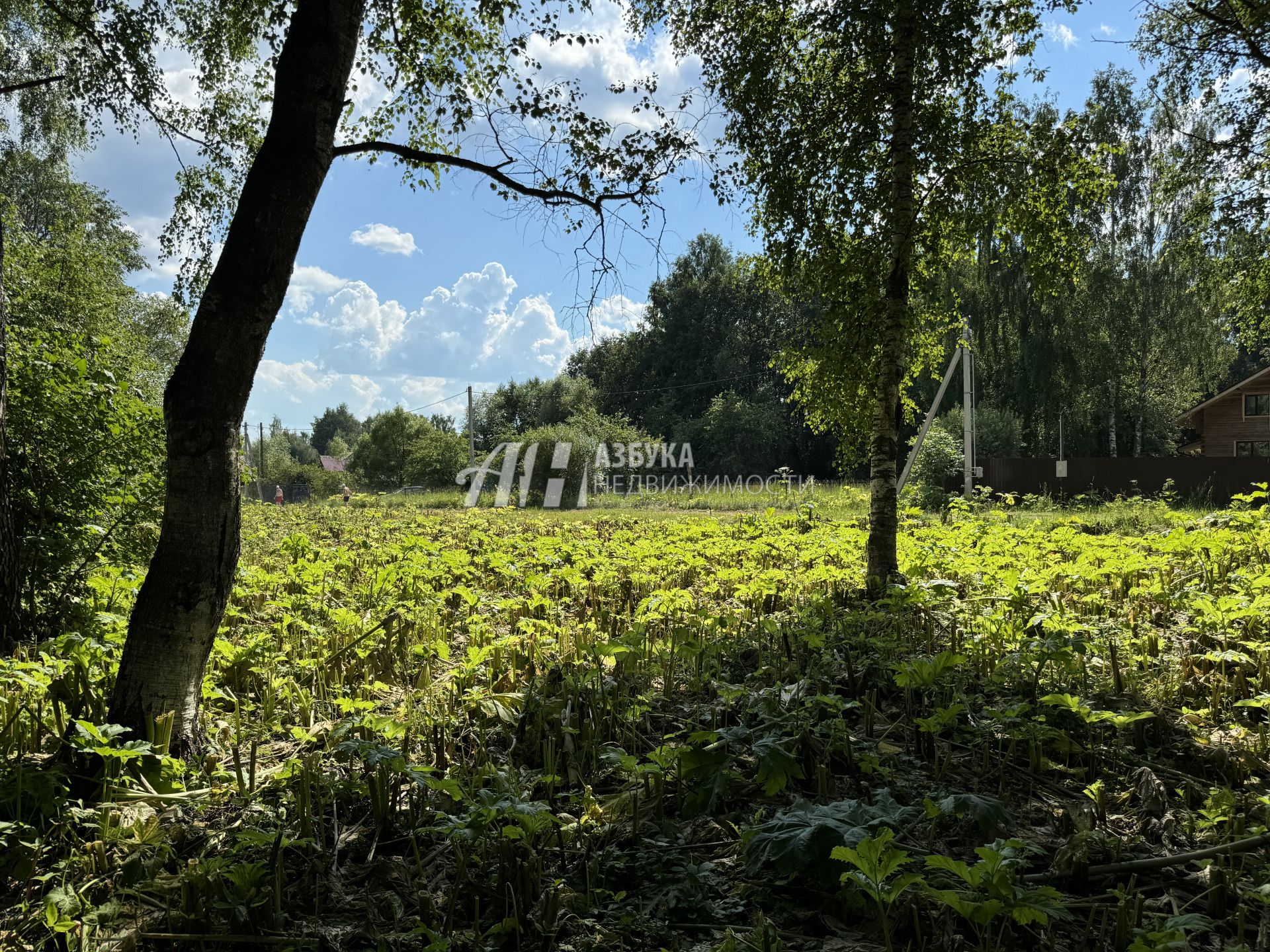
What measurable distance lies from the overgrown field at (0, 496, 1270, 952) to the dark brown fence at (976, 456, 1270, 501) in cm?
1940

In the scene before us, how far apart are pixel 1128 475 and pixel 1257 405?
1559cm

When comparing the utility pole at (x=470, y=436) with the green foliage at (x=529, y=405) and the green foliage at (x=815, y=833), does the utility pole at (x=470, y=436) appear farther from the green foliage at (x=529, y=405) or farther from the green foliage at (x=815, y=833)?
the green foliage at (x=815, y=833)

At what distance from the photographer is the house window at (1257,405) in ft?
105

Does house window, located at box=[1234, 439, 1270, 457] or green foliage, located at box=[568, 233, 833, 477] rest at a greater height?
green foliage, located at box=[568, 233, 833, 477]

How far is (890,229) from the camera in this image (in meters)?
6.61

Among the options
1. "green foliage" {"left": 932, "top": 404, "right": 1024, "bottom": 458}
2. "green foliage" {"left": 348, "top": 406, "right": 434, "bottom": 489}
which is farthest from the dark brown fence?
"green foliage" {"left": 348, "top": 406, "right": 434, "bottom": 489}

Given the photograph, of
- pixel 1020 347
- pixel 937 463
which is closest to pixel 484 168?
pixel 937 463

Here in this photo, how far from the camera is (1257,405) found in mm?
32375

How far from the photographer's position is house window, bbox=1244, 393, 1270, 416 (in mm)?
31953

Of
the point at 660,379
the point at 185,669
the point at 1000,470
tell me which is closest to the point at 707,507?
the point at 1000,470

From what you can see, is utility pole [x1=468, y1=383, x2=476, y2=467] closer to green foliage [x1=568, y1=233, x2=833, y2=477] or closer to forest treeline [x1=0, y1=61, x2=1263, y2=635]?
forest treeline [x1=0, y1=61, x2=1263, y2=635]

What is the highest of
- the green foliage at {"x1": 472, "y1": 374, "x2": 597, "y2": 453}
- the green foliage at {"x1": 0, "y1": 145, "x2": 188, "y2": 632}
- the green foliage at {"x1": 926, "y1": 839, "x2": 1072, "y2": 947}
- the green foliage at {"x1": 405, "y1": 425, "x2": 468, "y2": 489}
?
the green foliage at {"x1": 472, "y1": 374, "x2": 597, "y2": 453}

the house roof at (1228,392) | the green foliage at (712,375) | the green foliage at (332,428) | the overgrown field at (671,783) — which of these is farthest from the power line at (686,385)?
the green foliage at (332,428)

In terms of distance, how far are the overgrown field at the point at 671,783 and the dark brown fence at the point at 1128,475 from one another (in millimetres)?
19397
